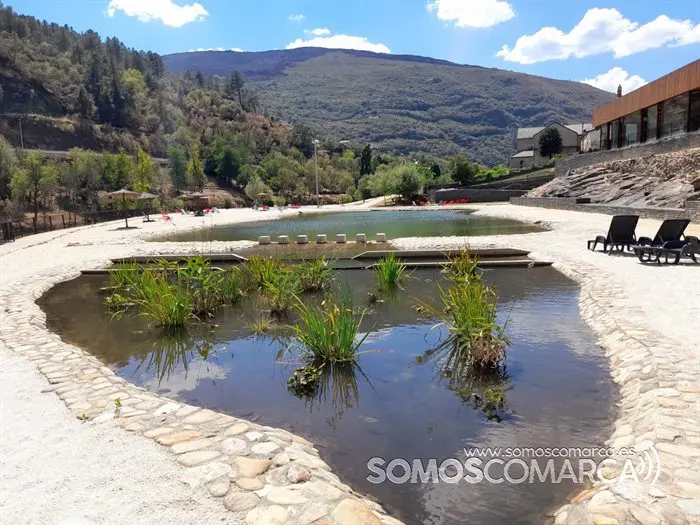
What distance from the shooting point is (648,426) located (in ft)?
10.5

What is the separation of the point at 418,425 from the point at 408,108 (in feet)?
507

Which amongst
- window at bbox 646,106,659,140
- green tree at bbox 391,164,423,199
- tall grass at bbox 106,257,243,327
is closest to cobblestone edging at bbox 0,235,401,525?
tall grass at bbox 106,257,243,327

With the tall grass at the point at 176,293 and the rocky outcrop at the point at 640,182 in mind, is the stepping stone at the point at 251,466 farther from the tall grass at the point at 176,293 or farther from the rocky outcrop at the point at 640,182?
the rocky outcrop at the point at 640,182

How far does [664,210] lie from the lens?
54.6 ft

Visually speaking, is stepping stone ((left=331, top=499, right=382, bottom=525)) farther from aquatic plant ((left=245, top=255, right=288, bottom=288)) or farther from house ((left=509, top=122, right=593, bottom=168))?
house ((left=509, top=122, right=593, bottom=168))

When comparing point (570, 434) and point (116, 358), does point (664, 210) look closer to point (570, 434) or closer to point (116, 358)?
point (570, 434)

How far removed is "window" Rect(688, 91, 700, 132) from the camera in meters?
21.6

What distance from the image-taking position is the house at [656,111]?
71.6 ft

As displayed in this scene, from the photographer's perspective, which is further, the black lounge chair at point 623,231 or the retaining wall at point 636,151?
the retaining wall at point 636,151

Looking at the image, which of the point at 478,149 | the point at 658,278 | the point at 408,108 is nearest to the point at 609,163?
the point at 658,278

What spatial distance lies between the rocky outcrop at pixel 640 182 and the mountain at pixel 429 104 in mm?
85447

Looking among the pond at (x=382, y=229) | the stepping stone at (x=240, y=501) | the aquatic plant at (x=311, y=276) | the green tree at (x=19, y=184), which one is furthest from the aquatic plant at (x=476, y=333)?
the green tree at (x=19, y=184)

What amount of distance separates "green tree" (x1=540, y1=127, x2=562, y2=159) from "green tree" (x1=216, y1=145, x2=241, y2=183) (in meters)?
39.7

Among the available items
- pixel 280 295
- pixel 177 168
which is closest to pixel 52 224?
pixel 280 295
